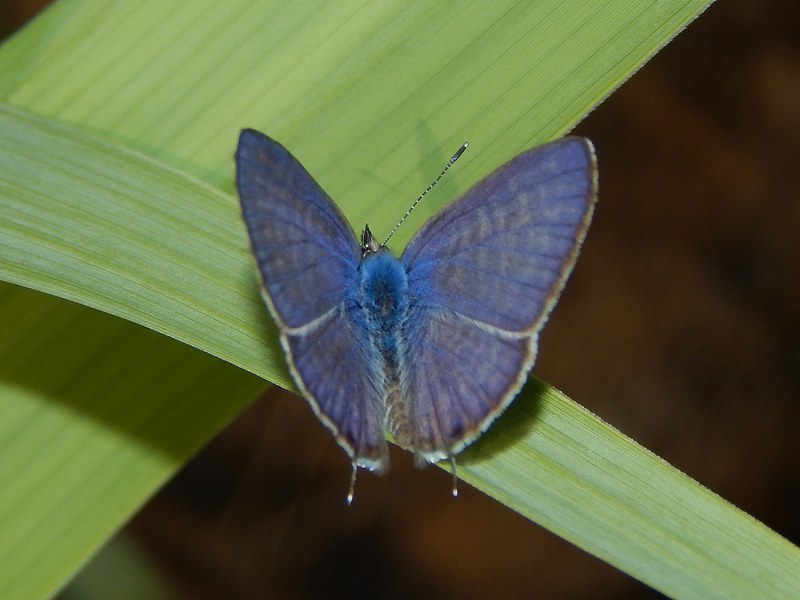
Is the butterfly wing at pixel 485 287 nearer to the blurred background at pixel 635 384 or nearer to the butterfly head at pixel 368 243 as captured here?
the butterfly head at pixel 368 243

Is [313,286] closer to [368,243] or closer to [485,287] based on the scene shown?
[368,243]

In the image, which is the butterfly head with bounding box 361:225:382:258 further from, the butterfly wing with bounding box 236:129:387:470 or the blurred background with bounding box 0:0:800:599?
the blurred background with bounding box 0:0:800:599

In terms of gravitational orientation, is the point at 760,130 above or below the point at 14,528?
above

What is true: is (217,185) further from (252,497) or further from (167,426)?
(252,497)

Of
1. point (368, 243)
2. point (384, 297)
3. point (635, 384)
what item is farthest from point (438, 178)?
point (635, 384)

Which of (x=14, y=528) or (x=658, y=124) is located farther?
(x=658, y=124)

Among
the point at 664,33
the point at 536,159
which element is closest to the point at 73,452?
the point at 536,159

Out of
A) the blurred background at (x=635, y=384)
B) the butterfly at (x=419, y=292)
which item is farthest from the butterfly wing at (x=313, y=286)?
the blurred background at (x=635, y=384)
